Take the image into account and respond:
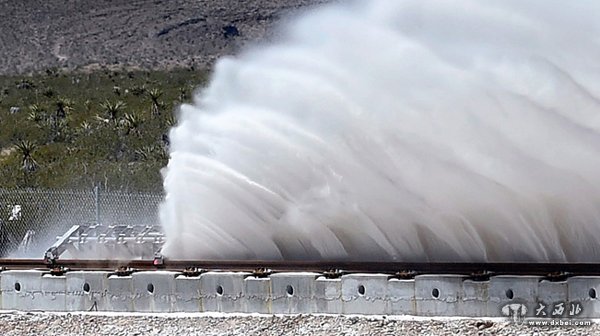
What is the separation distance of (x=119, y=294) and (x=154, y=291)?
21.0 inches

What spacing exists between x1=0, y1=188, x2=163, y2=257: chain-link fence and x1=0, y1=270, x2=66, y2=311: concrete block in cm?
458

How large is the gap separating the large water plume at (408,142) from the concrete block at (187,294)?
1151mm

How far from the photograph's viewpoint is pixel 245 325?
13.6m

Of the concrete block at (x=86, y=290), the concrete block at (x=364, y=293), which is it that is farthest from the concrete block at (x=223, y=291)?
the concrete block at (x=86, y=290)

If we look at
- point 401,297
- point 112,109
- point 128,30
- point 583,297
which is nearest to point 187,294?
point 401,297

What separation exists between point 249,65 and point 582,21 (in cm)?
469

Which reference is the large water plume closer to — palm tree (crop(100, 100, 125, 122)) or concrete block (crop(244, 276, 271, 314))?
concrete block (crop(244, 276, 271, 314))

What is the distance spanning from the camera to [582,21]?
13.2 meters

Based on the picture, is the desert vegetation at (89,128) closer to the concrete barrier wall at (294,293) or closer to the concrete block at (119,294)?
the concrete barrier wall at (294,293)

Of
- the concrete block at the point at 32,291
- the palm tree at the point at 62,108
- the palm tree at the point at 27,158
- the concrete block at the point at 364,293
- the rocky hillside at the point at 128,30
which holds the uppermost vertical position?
the rocky hillside at the point at 128,30

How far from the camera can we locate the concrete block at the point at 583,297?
12.5 metres

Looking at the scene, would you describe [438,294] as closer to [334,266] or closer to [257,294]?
[334,266]

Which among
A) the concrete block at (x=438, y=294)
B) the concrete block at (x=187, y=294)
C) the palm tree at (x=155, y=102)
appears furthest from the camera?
the palm tree at (x=155, y=102)

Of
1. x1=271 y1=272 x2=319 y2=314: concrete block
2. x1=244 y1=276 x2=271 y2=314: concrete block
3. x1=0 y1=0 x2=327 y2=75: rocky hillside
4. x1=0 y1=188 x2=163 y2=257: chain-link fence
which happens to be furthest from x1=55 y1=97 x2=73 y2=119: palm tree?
x1=271 y1=272 x2=319 y2=314: concrete block
